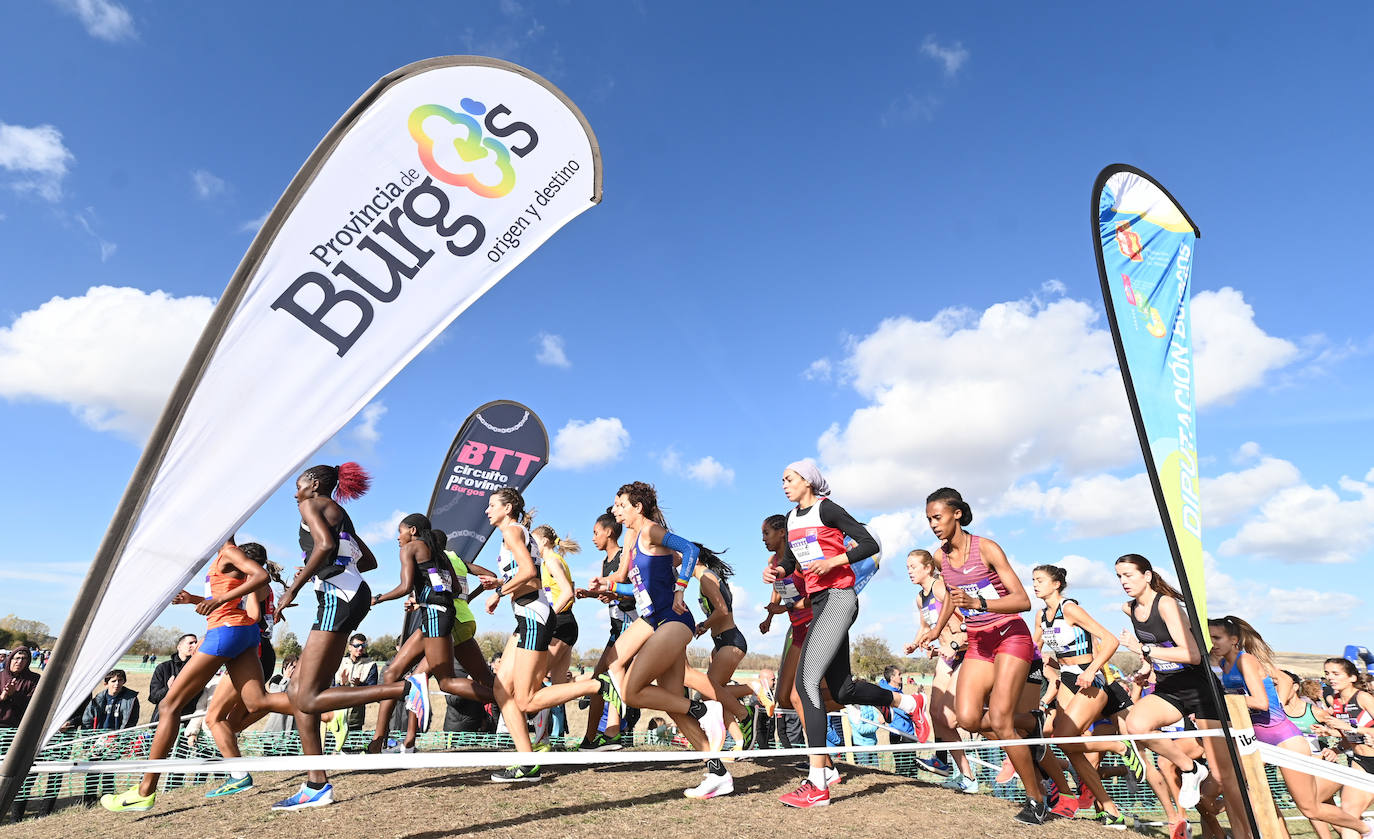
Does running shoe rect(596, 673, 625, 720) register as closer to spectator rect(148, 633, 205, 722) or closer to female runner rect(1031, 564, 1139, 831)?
female runner rect(1031, 564, 1139, 831)

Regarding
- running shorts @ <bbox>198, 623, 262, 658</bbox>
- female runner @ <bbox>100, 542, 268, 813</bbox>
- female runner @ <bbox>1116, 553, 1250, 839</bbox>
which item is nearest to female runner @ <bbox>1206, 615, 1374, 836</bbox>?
female runner @ <bbox>1116, 553, 1250, 839</bbox>

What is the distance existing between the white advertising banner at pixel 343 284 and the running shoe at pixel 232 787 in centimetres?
342

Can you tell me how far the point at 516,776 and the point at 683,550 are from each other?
2.02 m

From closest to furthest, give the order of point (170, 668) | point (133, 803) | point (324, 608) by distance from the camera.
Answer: point (133, 803)
point (324, 608)
point (170, 668)

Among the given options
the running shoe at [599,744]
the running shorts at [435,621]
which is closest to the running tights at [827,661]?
the running shorts at [435,621]

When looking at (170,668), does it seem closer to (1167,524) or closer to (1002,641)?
(1002,641)

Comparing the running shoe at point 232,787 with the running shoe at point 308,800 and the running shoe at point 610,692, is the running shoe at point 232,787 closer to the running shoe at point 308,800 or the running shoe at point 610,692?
the running shoe at point 308,800

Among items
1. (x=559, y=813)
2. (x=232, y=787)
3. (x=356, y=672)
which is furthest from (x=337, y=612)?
(x=356, y=672)

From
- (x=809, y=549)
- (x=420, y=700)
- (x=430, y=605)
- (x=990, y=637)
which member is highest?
(x=809, y=549)

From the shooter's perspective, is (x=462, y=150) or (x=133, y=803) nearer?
(x=462, y=150)

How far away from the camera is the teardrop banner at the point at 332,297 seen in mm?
2639

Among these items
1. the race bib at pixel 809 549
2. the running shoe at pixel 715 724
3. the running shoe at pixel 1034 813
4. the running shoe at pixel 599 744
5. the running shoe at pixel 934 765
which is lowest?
the running shoe at pixel 934 765

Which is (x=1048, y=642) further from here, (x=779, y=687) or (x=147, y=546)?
(x=147, y=546)

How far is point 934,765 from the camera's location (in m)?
8.27
